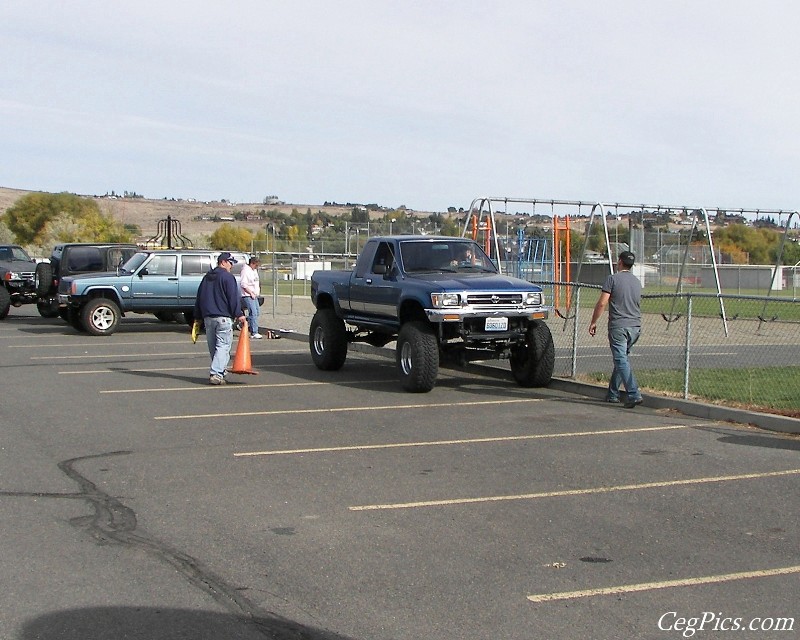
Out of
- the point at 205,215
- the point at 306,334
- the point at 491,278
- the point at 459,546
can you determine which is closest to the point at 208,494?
the point at 459,546

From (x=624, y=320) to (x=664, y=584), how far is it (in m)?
6.97

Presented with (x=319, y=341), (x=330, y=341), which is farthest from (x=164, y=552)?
(x=319, y=341)

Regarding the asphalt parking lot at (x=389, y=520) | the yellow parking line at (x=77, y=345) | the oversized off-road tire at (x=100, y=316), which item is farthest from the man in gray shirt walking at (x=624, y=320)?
the oversized off-road tire at (x=100, y=316)

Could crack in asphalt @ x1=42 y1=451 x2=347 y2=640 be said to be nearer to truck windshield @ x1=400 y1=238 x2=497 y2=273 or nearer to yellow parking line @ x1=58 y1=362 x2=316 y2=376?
truck windshield @ x1=400 y1=238 x2=497 y2=273

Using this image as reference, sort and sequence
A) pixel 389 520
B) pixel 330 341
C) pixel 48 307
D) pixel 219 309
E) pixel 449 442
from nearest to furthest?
1. pixel 389 520
2. pixel 449 442
3. pixel 219 309
4. pixel 330 341
5. pixel 48 307

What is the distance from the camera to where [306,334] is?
22625 mm

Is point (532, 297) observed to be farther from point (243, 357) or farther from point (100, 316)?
point (100, 316)

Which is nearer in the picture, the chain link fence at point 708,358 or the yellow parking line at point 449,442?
the yellow parking line at point 449,442

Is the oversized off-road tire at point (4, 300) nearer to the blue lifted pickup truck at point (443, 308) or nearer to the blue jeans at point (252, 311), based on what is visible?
the blue jeans at point (252, 311)

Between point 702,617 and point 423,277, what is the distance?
9475mm

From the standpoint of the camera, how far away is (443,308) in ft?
44.5

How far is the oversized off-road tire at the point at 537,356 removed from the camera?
14117 mm

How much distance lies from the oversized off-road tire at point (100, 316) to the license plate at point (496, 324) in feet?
41.0

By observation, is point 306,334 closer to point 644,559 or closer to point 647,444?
point 647,444
